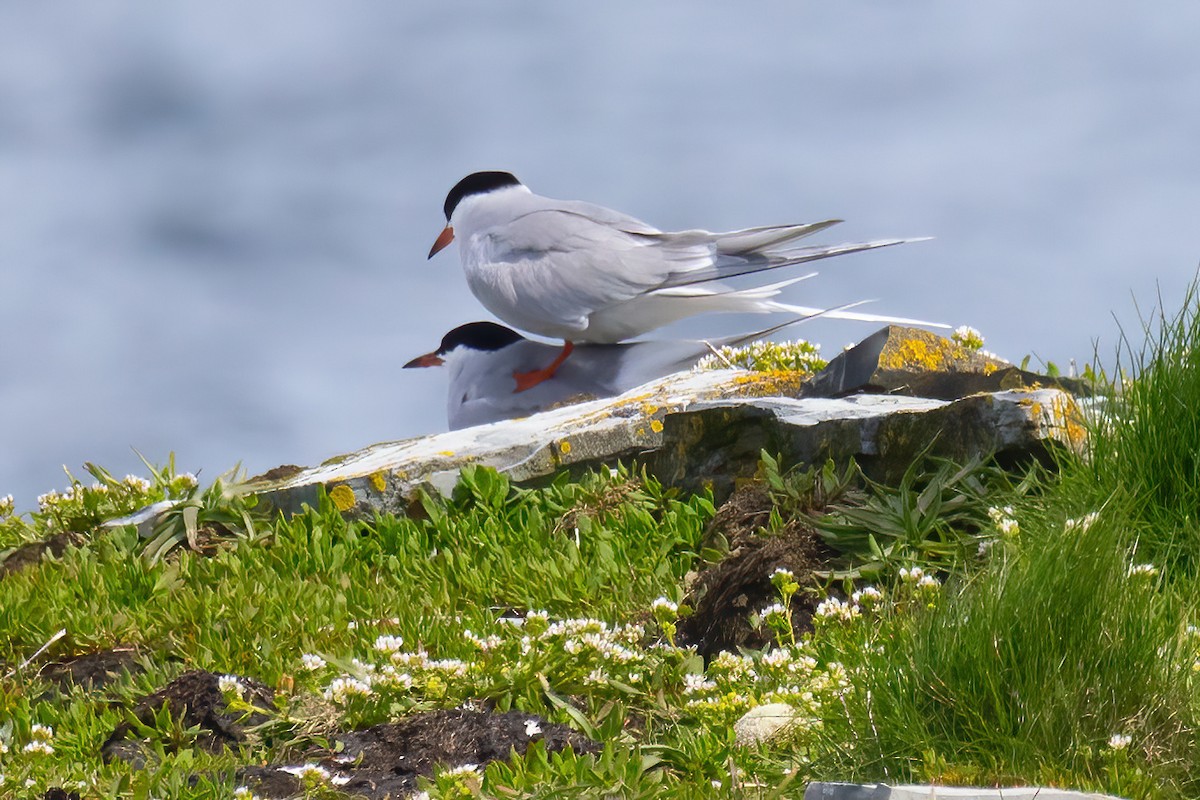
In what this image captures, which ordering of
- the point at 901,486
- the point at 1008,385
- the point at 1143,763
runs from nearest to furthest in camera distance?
1. the point at 1143,763
2. the point at 901,486
3. the point at 1008,385

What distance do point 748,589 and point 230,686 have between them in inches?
84.6

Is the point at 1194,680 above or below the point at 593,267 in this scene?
Answer: below

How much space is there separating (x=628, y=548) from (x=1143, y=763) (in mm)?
3167

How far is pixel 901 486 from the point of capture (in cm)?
568

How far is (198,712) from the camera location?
436 centimetres

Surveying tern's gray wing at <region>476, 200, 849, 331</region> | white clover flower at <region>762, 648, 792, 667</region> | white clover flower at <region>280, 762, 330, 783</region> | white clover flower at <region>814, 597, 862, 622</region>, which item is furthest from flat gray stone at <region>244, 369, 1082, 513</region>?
white clover flower at <region>280, 762, 330, 783</region>

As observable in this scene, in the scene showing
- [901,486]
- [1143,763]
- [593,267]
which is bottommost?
[1143,763]

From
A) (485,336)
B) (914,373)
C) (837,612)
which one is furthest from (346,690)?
(485,336)

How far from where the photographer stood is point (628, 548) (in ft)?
20.6

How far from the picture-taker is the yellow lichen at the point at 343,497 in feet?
24.6

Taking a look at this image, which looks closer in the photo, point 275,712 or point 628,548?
point 275,712

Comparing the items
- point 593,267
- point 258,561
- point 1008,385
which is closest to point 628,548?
point 258,561

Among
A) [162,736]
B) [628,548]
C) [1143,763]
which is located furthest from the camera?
[628,548]

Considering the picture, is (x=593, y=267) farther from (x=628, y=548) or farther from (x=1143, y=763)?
(x=1143, y=763)
